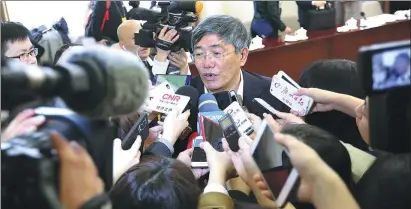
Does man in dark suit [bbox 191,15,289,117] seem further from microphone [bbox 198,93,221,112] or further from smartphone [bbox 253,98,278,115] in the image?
microphone [bbox 198,93,221,112]

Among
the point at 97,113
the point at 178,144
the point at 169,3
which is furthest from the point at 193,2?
the point at 97,113

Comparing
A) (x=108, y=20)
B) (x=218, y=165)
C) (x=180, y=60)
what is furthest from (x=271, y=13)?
(x=218, y=165)

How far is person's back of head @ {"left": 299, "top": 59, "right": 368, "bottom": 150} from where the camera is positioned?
141 centimetres

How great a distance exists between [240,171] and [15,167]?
1.73 feet

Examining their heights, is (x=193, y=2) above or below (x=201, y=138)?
above

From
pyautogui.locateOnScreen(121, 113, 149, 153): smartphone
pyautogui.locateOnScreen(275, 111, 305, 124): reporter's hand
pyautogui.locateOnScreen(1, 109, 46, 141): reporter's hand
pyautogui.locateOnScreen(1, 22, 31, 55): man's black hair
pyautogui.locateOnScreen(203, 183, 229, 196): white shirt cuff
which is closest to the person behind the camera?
pyautogui.locateOnScreen(1, 109, 46, 141): reporter's hand

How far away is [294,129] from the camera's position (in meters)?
1.00

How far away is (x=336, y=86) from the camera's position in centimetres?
152

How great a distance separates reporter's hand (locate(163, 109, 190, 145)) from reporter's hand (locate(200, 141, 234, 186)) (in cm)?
19

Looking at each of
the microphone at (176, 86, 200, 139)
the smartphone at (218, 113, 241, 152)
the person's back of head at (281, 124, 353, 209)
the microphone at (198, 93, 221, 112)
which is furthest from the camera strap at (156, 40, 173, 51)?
the person's back of head at (281, 124, 353, 209)

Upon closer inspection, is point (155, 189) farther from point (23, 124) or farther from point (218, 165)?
point (23, 124)

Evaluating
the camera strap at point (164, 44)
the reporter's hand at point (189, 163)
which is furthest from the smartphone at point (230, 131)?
the camera strap at point (164, 44)

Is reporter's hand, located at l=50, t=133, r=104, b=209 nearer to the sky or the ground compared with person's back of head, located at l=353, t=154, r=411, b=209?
nearer to the sky

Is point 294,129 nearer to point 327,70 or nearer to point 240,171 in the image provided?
point 240,171
